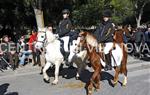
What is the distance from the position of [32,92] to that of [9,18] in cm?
2129

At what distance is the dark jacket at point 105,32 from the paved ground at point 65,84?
1513 mm

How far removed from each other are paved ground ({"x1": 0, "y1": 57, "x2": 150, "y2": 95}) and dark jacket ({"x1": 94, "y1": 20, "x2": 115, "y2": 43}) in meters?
1.51

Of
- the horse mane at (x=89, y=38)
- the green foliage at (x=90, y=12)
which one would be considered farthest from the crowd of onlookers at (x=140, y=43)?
Answer: the green foliage at (x=90, y=12)

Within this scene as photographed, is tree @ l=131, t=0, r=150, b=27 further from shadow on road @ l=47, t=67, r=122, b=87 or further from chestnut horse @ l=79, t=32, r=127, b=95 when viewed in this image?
chestnut horse @ l=79, t=32, r=127, b=95

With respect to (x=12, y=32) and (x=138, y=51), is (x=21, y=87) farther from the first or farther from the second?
(x=12, y=32)

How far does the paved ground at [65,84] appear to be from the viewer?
40.0 ft

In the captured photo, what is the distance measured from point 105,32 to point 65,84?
7.96 feet

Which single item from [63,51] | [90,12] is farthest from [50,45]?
[90,12]

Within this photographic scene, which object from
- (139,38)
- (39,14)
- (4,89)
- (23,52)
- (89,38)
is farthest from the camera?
(39,14)

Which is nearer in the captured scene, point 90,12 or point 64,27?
point 64,27

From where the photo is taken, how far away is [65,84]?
13688 millimetres

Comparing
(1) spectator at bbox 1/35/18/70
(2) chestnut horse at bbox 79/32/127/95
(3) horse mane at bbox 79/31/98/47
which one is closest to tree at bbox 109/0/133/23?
(1) spectator at bbox 1/35/18/70

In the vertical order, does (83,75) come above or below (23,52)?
below

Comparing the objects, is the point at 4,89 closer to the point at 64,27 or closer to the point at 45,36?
the point at 45,36
